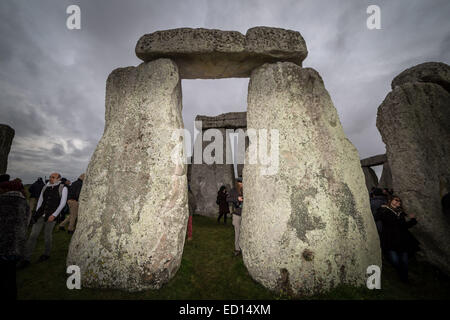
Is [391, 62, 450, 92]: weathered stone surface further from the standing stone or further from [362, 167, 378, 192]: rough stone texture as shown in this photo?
[362, 167, 378, 192]: rough stone texture

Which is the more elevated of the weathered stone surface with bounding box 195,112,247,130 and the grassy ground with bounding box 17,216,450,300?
the weathered stone surface with bounding box 195,112,247,130

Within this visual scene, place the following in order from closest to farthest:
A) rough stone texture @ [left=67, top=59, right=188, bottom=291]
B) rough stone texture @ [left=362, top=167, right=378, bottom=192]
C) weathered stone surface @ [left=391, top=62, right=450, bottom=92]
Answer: rough stone texture @ [left=67, top=59, right=188, bottom=291]
weathered stone surface @ [left=391, top=62, right=450, bottom=92]
rough stone texture @ [left=362, top=167, right=378, bottom=192]

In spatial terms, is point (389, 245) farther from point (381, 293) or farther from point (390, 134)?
point (390, 134)

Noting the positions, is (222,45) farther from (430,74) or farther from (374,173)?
(374,173)

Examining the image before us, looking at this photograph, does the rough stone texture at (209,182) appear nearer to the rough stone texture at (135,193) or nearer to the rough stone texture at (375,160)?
the rough stone texture at (135,193)

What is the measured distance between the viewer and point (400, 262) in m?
3.43

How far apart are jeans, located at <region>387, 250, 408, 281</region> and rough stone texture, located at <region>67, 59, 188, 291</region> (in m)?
3.66

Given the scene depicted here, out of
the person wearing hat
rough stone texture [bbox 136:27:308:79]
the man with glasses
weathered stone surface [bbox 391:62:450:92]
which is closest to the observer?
the man with glasses

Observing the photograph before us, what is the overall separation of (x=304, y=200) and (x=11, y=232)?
364 cm

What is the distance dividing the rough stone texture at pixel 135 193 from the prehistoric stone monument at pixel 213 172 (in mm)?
5989

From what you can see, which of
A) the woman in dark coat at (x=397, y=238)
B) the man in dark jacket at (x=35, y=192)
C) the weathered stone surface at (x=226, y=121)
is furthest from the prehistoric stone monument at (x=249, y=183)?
the weathered stone surface at (x=226, y=121)

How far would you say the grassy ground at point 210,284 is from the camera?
2.74 m

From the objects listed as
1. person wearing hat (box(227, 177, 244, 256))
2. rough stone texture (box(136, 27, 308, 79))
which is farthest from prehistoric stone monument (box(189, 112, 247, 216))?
rough stone texture (box(136, 27, 308, 79))

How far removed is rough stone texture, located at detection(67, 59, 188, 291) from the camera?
2.91 metres
